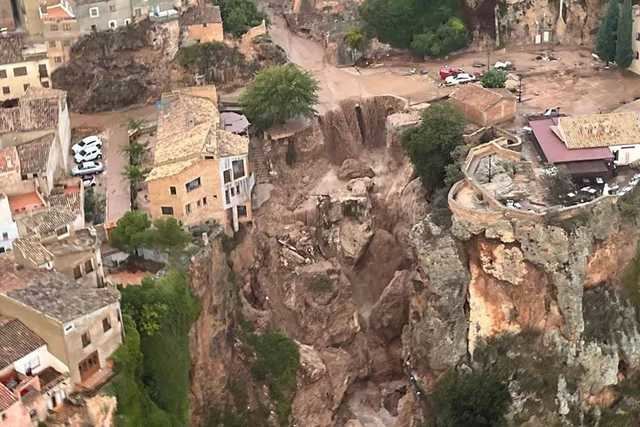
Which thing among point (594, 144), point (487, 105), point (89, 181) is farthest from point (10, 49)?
point (594, 144)

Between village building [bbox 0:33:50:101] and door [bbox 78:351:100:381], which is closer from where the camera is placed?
door [bbox 78:351:100:381]

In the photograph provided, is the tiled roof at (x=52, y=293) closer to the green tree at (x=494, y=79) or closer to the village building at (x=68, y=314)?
the village building at (x=68, y=314)

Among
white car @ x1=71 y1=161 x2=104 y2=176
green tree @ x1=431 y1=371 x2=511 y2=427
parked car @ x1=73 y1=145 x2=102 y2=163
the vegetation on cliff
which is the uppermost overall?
parked car @ x1=73 y1=145 x2=102 y2=163

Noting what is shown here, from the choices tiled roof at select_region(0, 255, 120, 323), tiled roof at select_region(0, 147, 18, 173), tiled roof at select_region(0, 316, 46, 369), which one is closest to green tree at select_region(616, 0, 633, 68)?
tiled roof at select_region(0, 147, 18, 173)

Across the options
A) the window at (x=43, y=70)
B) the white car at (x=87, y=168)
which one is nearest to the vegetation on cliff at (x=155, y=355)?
the white car at (x=87, y=168)

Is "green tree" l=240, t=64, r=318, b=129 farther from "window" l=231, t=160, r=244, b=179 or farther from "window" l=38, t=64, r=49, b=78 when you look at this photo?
"window" l=38, t=64, r=49, b=78

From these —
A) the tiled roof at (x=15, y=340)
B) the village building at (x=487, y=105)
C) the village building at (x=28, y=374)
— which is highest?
the village building at (x=487, y=105)

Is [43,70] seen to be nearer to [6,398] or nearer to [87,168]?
[87,168]
